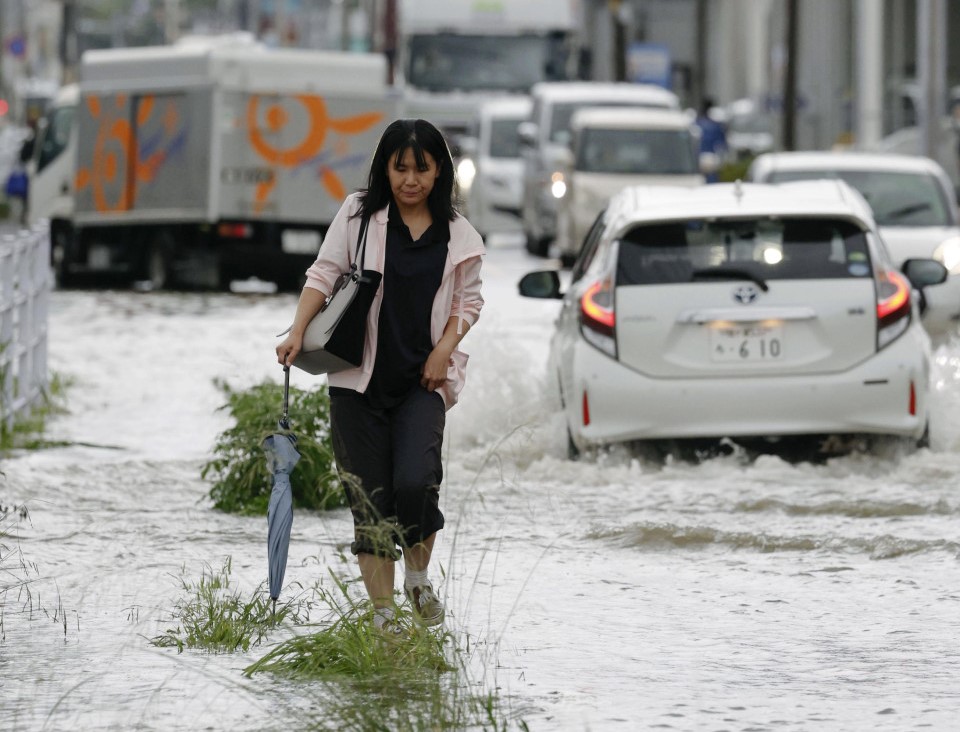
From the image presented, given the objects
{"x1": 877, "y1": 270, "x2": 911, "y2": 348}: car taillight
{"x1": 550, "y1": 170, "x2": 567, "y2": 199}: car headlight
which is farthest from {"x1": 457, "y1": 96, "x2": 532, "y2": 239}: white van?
{"x1": 877, "y1": 270, "x2": 911, "y2": 348}: car taillight

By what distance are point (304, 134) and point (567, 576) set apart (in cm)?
1763

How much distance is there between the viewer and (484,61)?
38500 mm

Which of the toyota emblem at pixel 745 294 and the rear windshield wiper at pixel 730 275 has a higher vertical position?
the rear windshield wiper at pixel 730 275

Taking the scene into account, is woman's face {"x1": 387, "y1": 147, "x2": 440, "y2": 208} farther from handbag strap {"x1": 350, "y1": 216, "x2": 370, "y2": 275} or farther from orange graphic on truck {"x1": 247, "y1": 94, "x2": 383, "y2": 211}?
orange graphic on truck {"x1": 247, "y1": 94, "x2": 383, "y2": 211}

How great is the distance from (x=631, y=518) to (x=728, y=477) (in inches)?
46.5

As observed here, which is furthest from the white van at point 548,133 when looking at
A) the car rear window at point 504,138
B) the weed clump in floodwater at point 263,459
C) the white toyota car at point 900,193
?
the weed clump in floodwater at point 263,459

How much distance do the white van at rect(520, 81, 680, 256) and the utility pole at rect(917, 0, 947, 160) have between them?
362 cm

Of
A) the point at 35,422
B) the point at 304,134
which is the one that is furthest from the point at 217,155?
the point at 35,422

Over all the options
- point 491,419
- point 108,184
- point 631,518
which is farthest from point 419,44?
point 631,518

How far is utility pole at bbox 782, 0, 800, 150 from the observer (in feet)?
133

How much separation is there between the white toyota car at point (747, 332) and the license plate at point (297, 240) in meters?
14.8

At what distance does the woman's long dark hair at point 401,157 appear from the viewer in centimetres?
703

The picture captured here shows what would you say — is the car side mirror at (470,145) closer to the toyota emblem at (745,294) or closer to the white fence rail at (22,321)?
the white fence rail at (22,321)

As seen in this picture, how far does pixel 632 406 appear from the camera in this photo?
Result: 36.3 ft
